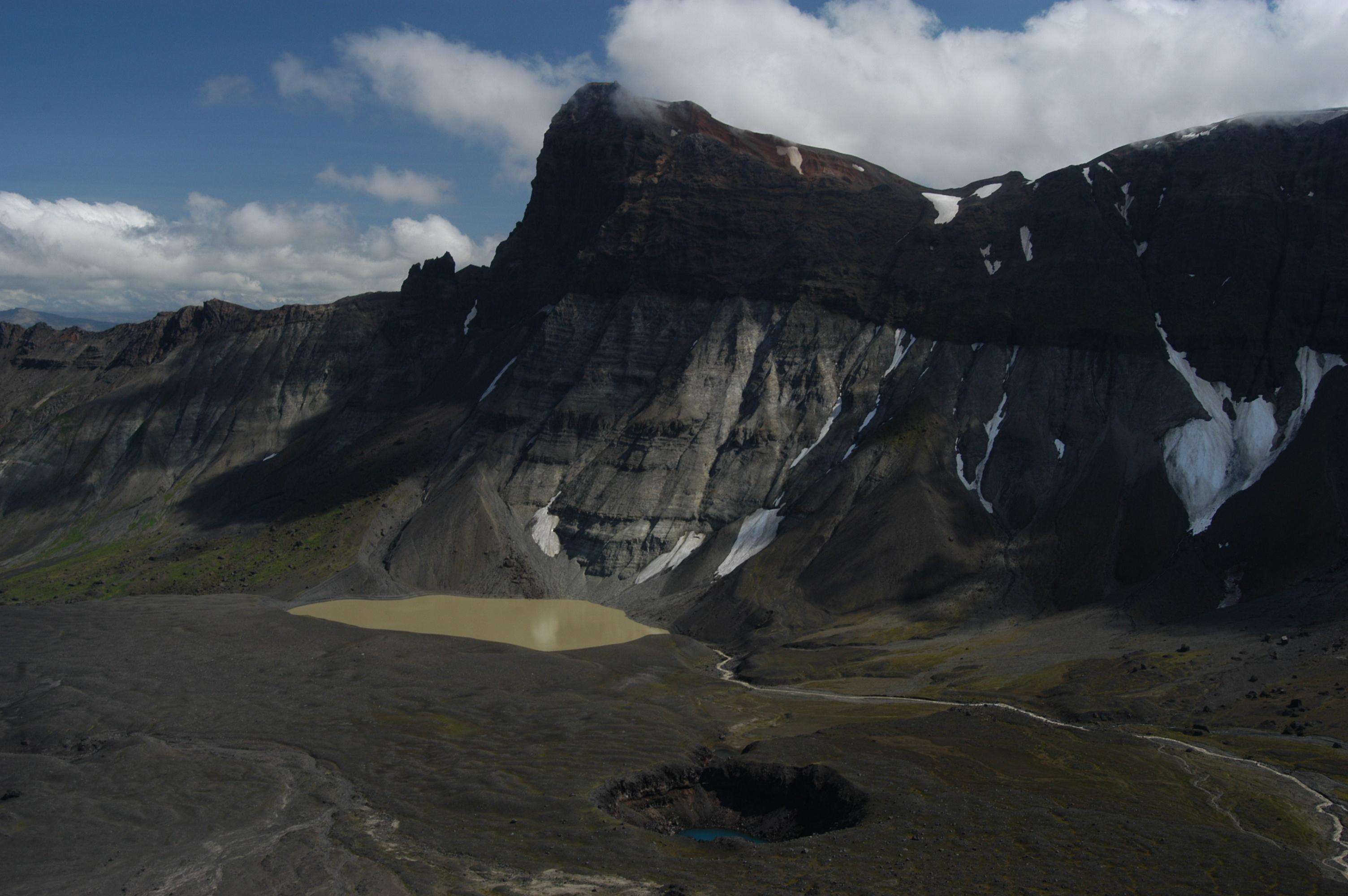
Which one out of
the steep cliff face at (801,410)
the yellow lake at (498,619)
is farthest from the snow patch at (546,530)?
the yellow lake at (498,619)

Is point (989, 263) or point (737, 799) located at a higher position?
point (989, 263)

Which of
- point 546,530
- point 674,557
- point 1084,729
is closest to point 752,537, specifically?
point 674,557

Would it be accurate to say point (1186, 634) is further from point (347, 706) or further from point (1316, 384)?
point (347, 706)

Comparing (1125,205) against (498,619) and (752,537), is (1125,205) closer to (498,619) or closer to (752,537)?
(752,537)

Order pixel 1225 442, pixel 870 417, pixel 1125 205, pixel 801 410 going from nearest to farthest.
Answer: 1. pixel 1225 442
2. pixel 870 417
3. pixel 1125 205
4. pixel 801 410

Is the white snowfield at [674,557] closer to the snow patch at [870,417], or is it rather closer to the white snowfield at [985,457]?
the snow patch at [870,417]

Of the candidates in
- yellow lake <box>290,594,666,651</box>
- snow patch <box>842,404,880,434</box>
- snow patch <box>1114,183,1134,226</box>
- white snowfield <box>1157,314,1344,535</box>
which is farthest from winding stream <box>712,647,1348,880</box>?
snow patch <box>1114,183,1134,226</box>

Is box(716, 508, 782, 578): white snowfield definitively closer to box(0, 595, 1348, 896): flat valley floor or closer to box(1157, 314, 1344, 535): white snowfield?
box(0, 595, 1348, 896): flat valley floor

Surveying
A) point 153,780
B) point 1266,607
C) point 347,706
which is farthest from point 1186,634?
point 153,780

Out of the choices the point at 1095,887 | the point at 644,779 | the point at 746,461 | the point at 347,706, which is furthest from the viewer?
the point at 746,461
